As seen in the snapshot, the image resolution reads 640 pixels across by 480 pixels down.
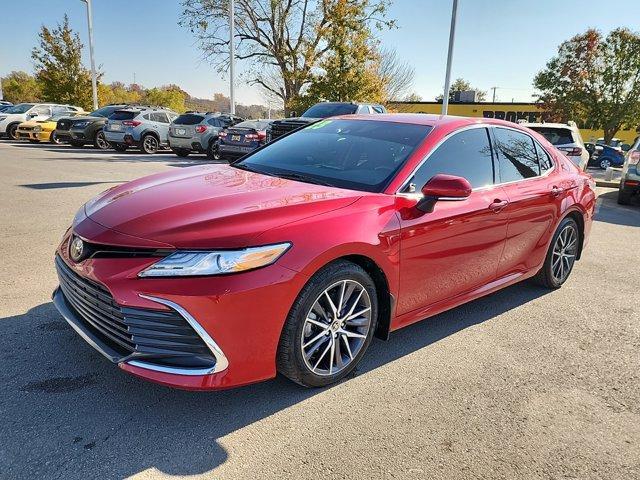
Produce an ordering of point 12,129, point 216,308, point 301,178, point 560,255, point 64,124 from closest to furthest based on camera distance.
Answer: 1. point 216,308
2. point 301,178
3. point 560,255
4. point 64,124
5. point 12,129

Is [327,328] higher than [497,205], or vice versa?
[497,205]

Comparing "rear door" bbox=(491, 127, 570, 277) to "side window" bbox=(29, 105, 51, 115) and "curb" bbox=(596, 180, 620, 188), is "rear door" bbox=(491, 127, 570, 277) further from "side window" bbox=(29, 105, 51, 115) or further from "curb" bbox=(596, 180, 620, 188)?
"side window" bbox=(29, 105, 51, 115)

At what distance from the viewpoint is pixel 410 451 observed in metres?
2.46

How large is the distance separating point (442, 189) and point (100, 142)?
1947 cm

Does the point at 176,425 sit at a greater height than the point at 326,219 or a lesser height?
lesser

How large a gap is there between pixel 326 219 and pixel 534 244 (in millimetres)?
2513

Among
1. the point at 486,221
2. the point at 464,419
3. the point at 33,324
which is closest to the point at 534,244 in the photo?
the point at 486,221

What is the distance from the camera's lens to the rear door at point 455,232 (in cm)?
323

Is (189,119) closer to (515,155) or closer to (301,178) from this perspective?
(515,155)

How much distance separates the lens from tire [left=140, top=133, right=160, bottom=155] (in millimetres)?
18391

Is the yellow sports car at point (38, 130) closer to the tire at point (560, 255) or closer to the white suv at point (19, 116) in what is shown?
the white suv at point (19, 116)

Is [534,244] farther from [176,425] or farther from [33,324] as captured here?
[33,324]

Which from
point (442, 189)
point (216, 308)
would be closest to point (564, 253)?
point (442, 189)

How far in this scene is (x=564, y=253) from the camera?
499cm
